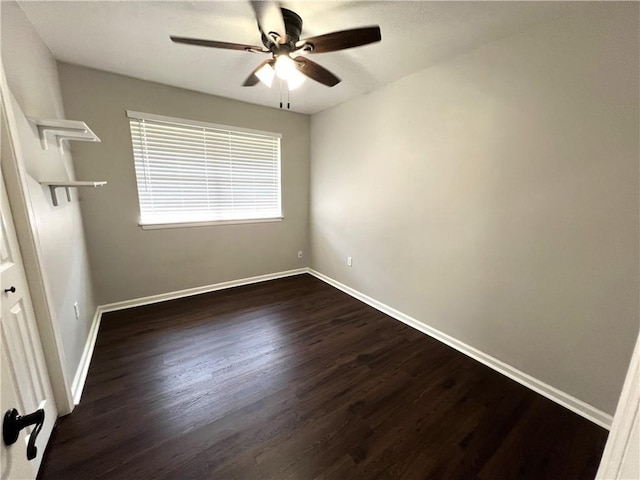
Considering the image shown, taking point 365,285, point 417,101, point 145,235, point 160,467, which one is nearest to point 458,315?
point 365,285

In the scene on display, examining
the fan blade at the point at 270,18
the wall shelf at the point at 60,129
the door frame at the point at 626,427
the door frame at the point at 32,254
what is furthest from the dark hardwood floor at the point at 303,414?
the fan blade at the point at 270,18

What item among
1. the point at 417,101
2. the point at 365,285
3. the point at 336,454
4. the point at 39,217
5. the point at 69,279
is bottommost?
the point at 336,454

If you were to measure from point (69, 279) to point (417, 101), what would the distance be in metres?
3.15

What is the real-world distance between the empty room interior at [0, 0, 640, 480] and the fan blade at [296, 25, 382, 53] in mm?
14

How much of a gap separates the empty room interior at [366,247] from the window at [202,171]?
0.11 ft

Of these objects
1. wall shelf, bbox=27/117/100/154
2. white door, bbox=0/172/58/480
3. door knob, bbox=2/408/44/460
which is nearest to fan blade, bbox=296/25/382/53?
wall shelf, bbox=27/117/100/154

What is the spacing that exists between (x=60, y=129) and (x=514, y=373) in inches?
143

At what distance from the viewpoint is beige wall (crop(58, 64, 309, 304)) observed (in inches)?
97.3

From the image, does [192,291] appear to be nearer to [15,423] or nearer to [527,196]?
[15,423]

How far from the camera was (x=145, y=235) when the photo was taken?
2879mm

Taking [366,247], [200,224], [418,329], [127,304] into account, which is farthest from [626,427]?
[127,304]

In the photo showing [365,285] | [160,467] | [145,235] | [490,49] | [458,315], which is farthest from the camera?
[365,285]

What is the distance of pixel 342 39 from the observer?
144 cm

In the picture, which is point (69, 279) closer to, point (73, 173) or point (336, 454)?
point (73, 173)
